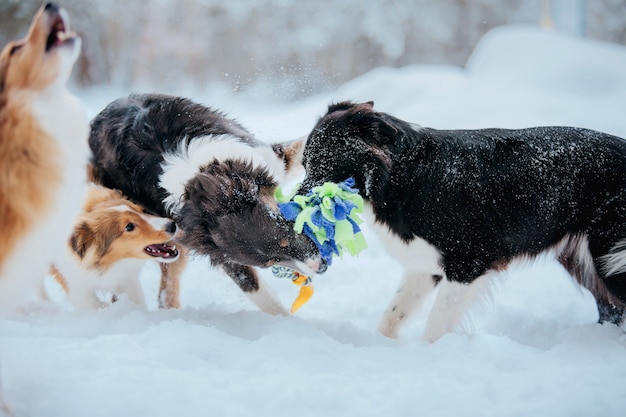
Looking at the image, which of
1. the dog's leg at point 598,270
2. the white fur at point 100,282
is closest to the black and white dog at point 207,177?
the white fur at point 100,282

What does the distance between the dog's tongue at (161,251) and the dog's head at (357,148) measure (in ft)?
2.63

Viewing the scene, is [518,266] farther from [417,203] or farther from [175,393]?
[175,393]

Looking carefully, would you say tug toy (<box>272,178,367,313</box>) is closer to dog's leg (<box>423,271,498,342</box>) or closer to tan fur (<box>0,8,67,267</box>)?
dog's leg (<box>423,271,498,342</box>)

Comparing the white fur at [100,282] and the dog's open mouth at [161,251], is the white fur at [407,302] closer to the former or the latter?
the dog's open mouth at [161,251]

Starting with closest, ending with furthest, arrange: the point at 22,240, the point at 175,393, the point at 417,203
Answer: the point at 22,240
the point at 175,393
the point at 417,203

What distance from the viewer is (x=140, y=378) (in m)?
1.83

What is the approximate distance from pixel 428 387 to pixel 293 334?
26.7 inches

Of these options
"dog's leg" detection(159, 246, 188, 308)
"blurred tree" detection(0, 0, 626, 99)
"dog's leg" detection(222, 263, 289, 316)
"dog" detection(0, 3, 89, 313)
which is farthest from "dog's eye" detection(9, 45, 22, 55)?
"blurred tree" detection(0, 0, 626, 99)

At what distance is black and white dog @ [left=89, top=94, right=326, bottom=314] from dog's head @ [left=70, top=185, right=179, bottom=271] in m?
0.11

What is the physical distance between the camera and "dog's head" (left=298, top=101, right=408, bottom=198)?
97.7 inches

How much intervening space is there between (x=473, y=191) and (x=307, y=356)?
1.07 meters

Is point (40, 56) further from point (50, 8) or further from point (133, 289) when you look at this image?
point (133, 289)

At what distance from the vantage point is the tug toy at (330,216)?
89.2 inches

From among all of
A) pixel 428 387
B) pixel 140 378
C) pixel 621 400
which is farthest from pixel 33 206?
pixel 621 400
